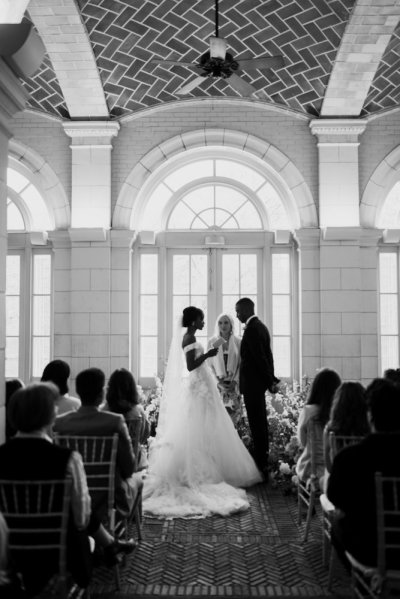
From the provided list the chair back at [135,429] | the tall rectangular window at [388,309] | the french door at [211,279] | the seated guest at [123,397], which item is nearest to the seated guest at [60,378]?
the seated guest at [123,397]

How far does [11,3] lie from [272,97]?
4.68 m

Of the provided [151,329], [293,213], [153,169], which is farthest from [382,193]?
[151,329]

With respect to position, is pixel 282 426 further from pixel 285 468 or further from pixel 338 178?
pixel 338 178

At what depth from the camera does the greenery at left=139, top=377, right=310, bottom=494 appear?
5902 mm

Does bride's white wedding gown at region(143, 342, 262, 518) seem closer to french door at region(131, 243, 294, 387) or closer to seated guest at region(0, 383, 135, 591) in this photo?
seated guest at region(0, 383, 135, 591)

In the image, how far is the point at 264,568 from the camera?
3.96 metres

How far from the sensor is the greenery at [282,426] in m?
5.90

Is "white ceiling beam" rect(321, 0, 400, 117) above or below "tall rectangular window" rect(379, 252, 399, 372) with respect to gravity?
above

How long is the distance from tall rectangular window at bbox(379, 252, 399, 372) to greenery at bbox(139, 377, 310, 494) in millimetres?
1399

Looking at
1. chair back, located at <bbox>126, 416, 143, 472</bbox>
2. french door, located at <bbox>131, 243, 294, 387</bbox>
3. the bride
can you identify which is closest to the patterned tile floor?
the bride

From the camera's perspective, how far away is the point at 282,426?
22.9ft

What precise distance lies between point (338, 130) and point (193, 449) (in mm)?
4948

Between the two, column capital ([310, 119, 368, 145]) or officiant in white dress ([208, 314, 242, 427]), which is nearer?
officiant in white dress ([208, 314, 242, 427])

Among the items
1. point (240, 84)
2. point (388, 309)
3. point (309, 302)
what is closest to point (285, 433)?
point (309, 302)
